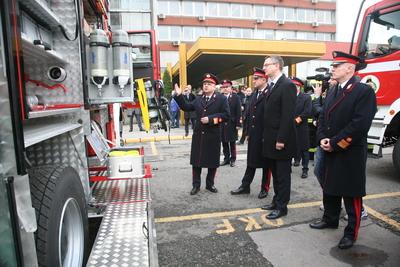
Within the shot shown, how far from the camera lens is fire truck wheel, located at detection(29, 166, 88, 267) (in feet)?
5.29

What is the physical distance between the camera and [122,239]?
2.21m

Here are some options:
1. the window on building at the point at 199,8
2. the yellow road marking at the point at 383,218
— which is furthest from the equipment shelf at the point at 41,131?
the window on building at the point at 199,8

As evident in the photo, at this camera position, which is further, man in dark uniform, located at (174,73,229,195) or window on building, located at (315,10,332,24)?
window on building, located at (315,10,332,24)

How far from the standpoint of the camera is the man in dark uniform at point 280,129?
3.77m

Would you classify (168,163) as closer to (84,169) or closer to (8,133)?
(84,169)

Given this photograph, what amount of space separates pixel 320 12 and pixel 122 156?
4512cm

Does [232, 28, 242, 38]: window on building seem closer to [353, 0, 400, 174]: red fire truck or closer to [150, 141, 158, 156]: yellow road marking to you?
[150, 141, 158, 156]: yellow road marking

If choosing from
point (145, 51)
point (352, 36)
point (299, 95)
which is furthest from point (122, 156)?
point (145, 51)

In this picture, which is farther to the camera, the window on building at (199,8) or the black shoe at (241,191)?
the window on building at (199,8)

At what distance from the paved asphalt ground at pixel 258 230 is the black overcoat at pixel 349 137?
0.56 m

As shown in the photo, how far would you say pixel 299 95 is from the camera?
602 centimetres

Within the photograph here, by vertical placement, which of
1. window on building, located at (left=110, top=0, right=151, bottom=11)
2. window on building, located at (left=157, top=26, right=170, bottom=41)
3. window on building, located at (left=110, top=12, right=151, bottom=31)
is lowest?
window on building, located at (left=110, top=12, right=151, bottom=31)

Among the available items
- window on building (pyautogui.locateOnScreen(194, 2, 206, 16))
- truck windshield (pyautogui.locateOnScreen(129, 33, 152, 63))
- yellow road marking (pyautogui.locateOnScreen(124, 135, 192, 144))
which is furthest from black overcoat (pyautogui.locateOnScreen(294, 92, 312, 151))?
window on building (pyautogui.locateOnScreen(194, 2, 206, 16))

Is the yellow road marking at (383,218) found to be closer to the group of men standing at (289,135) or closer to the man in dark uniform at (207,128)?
the group of men standing at (289,135)
